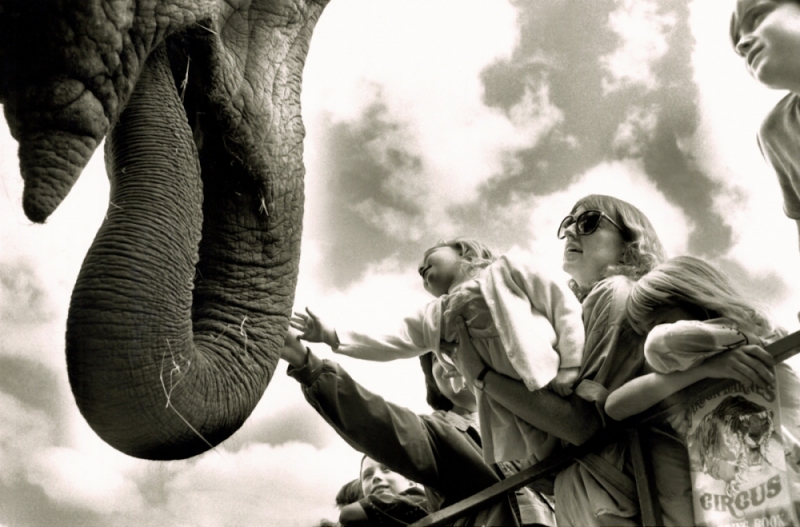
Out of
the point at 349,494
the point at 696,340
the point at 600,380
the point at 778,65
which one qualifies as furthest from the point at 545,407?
the point at 349,494

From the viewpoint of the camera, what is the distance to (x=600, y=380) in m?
1.91

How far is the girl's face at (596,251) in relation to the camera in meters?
2.16

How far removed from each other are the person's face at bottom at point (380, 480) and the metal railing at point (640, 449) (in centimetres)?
61

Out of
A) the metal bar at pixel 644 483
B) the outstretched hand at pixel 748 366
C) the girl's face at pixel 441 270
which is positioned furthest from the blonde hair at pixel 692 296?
the girl's face at pixel 441 270

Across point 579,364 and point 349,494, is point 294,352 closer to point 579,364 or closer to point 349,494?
point 579,364

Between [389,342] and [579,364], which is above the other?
[389,342]

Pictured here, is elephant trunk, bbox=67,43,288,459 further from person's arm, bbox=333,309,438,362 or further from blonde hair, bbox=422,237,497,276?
blonde hair, bbox=422,237,497,276

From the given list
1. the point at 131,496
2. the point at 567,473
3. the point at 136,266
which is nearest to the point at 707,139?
the point at 567,473

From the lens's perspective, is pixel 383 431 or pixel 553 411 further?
pixel 383 431

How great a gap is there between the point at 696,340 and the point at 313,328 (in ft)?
2.74

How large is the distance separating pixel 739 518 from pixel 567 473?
385 mm

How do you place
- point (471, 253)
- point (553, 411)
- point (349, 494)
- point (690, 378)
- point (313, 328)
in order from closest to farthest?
point (690, 378), point (553, 411), point (313, 328), point (471, 253), point (349, 494)

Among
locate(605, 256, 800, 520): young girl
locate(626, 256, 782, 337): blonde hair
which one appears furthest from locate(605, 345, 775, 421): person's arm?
locate(626, 256, 782, 337): blonde hair

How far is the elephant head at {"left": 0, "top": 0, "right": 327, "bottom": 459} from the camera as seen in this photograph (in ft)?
4.98
